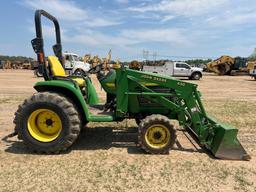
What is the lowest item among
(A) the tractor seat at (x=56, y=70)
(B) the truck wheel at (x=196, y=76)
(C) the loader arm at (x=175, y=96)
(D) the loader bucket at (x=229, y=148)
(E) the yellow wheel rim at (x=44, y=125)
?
(B) the truck wheel at (x=196, y=76)

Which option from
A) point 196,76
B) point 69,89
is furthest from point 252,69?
point 69,89

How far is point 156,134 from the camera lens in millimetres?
5047

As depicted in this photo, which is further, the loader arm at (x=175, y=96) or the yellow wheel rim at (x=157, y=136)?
the loader arm at (x=175, y=96)

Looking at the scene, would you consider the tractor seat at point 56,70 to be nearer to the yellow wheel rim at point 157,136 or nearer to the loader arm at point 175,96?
the loader arm at point 175,96

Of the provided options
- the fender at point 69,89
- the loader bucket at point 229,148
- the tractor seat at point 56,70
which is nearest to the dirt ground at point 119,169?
the loader bucket at point 229,148

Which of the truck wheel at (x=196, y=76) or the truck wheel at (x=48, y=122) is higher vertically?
the truck wheel at (x=48, y=122)

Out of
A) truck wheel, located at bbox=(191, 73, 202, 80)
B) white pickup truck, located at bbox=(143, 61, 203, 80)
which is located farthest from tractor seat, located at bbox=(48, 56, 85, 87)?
truck wheel, located at bbox=(191, 73, 202, 80)

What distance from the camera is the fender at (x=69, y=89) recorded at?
5000 millimetres

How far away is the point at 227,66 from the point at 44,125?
32.9m

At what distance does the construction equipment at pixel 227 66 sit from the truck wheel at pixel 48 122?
32.8 meters

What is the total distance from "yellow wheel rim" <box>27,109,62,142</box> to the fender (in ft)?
1.45

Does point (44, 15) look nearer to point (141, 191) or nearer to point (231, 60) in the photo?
point (141, 191)

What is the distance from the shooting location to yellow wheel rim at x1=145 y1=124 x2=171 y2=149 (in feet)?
16.5

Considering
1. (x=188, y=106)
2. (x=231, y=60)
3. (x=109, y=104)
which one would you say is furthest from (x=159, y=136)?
(x=231, y=60)
